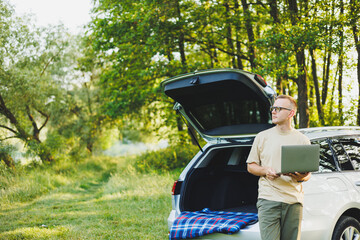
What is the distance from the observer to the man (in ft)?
10.2

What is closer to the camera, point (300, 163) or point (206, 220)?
point (300, 163)

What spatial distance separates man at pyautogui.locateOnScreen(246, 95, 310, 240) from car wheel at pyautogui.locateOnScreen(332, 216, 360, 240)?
75 cm

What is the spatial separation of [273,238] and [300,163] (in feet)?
2.41

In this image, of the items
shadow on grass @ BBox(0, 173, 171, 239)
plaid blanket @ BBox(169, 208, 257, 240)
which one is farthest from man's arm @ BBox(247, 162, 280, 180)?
shadow on grass @ BBox(0, 173, 171, 239)

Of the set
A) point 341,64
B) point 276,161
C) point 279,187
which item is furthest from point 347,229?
point 341,64

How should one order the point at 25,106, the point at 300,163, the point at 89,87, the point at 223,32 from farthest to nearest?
1. the point at 89,87
2. the point at 25,106
3. the point at 223,32
4. the point at 300,163

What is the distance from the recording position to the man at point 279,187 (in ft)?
10.2

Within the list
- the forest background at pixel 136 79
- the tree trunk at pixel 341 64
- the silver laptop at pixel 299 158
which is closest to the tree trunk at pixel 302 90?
the forest background at pixel 136 79

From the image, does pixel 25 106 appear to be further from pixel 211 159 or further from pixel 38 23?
pixel 211 159

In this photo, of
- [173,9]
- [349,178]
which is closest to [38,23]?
[173,9]

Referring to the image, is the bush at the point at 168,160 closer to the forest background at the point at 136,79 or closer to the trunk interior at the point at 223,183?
the forest background at the point at 136,79

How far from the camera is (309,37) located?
8844 millimetres

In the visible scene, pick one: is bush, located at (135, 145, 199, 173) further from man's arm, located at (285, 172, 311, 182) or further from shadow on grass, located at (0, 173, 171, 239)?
man's arm, located at (285, 172, 311, 182)

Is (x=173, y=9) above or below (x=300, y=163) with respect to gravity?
above
